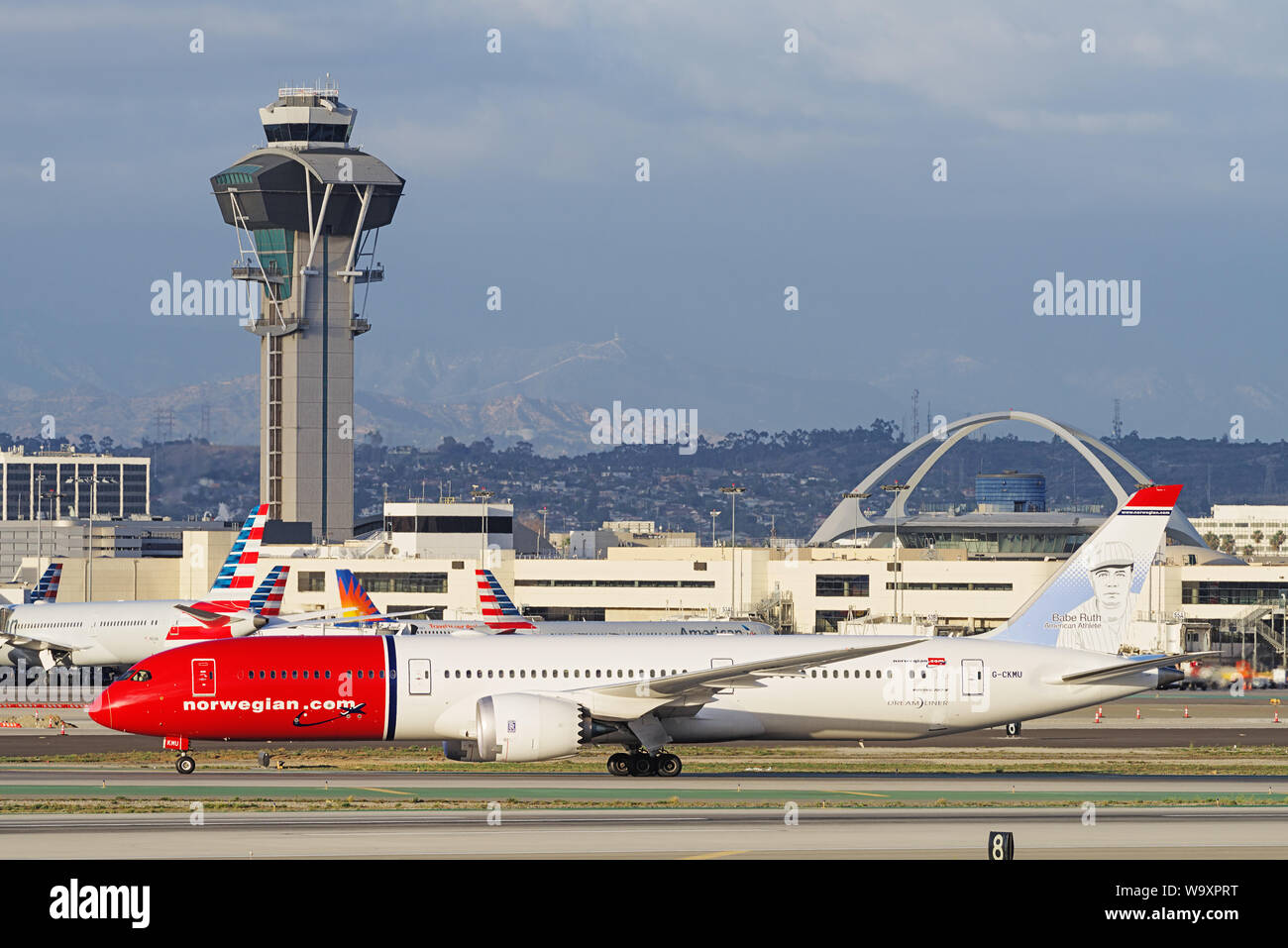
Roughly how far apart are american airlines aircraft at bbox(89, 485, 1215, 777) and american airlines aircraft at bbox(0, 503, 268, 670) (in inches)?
2077

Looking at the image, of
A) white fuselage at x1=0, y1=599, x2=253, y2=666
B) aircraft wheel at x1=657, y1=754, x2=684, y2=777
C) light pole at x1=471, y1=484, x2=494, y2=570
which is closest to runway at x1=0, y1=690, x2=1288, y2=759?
aircraft wheel at x1=657, y1=754, x2=684, y2=777

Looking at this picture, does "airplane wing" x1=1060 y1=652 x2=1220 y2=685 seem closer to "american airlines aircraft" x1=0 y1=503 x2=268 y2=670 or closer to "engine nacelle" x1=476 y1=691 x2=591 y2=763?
"engine nacelle" x1=476 y1=691 x2=591 y2=763

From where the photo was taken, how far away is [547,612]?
14900cm

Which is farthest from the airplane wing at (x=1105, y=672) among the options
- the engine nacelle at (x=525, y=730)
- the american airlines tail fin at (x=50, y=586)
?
the american airlines tail fin at (x=50, y=586)

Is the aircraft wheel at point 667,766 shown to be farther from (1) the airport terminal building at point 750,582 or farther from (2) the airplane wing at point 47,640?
(1) the airport terminal building at point 750,582

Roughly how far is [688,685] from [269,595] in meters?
57.8

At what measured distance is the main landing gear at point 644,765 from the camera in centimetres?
4697

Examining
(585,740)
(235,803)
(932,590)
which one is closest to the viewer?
(235,803)

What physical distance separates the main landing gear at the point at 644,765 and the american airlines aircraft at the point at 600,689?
45 millimetres

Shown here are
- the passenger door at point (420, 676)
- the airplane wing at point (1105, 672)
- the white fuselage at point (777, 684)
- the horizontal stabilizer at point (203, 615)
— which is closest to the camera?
the passenger door at point (420, 676)

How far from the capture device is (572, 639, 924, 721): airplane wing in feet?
151
